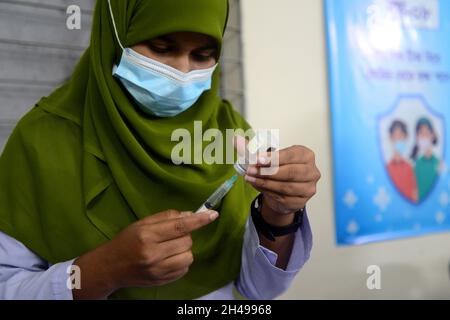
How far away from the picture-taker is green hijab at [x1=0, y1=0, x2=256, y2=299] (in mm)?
572

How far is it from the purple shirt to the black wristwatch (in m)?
0.02

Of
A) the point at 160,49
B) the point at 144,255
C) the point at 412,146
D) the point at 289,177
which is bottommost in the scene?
the point at 144,255

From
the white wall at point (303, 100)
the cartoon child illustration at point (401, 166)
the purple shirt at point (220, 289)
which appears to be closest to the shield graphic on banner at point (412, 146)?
the cartoon child illustration at point (401, 166)

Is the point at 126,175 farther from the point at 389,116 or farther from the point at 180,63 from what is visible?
the point at 389,116

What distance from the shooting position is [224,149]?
707mm

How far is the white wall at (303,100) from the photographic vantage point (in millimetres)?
984

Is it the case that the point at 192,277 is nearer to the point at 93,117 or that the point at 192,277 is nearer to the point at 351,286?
the point at 93,117

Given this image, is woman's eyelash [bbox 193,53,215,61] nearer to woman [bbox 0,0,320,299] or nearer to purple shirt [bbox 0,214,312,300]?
woman [bbox 0,0,320,299]

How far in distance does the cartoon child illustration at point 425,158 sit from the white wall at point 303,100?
299mm

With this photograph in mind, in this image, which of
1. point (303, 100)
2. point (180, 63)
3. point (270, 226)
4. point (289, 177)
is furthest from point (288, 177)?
point (303, 100)

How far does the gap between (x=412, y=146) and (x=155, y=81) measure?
0.94m

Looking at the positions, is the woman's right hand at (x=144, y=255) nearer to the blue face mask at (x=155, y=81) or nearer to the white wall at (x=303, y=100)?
the blue face mask at (x=155, y=81)

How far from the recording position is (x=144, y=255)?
0.47 metres

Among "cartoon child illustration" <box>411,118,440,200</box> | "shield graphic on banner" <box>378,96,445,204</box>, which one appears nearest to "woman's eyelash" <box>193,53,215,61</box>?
"shield graphic on banner" <box>378,96,445,204</box>
